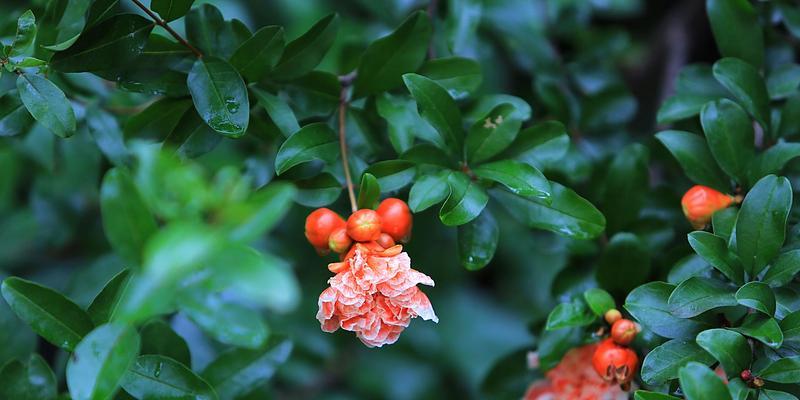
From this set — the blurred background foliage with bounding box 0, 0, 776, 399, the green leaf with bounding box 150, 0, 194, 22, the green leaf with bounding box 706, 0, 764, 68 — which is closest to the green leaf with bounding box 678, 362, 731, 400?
the blurred background foliage with bounding box 0, 0, 776, 399

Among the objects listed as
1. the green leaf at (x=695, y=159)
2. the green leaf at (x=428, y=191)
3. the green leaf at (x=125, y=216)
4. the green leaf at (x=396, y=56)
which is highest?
the green leaf at (x=125, y=216)

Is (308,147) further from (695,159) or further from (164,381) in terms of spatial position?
(695,159)

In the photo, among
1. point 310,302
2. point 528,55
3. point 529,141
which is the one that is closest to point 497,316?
point 310,302

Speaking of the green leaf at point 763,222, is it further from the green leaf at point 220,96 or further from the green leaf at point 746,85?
the green leaf at point 220,96

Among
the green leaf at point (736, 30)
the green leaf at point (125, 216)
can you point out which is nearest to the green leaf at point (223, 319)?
the green leaf at point (125, 216)

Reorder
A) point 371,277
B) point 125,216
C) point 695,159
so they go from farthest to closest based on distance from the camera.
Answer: point 695,159 → point 371,277 → point 125,216

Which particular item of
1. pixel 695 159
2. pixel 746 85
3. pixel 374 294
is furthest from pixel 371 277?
pixel 746 85
